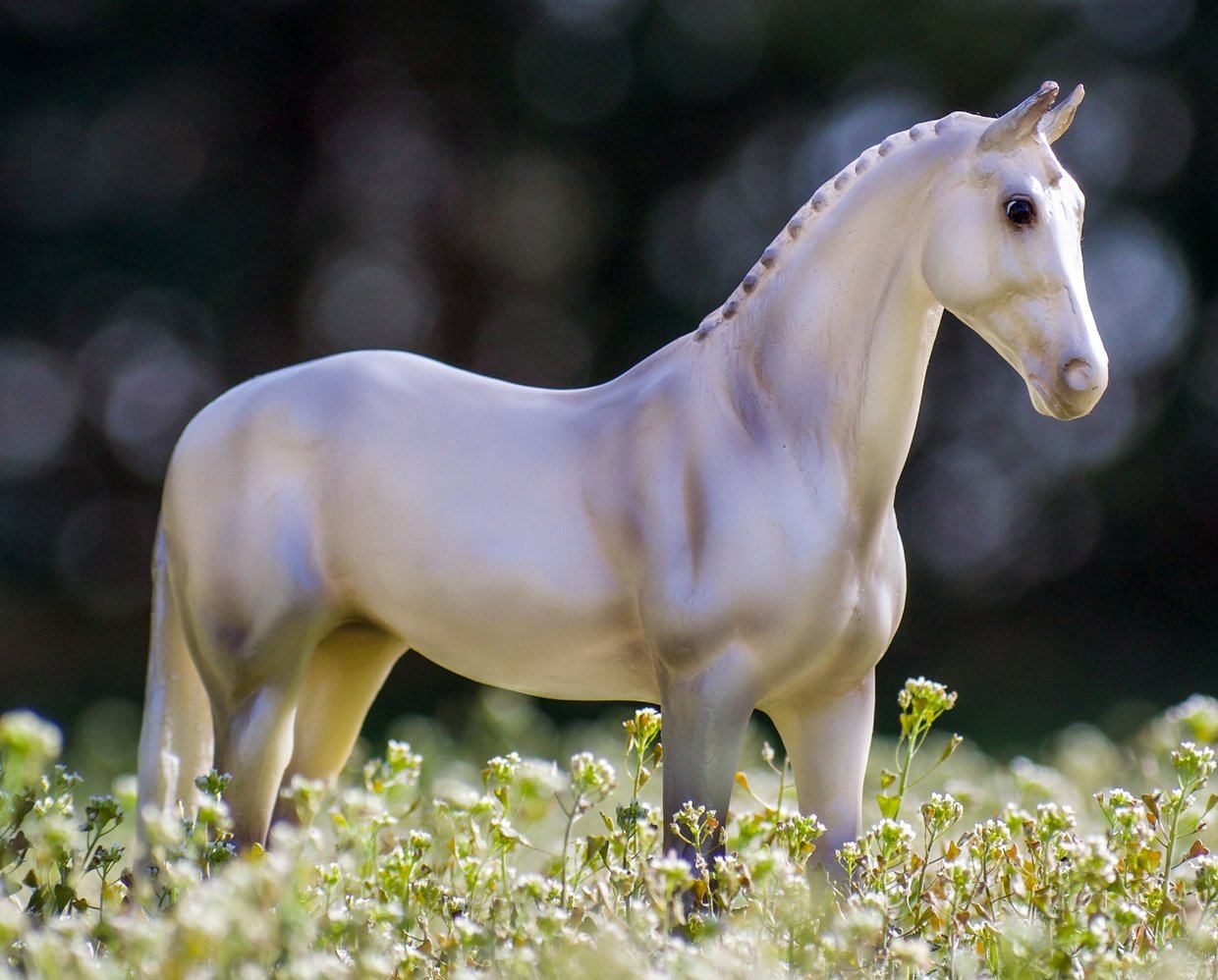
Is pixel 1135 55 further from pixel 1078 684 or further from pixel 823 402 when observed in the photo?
pixel 823 402

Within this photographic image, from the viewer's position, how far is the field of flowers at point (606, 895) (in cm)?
141

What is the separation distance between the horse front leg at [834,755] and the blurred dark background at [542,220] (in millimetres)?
4695

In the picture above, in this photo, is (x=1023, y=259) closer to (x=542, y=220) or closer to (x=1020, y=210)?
(x=1020, y=210)

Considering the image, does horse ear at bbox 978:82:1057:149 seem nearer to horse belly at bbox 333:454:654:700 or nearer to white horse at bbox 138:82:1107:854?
white horse at bbox 138:82:1107:854

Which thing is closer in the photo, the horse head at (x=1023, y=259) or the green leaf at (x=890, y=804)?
the horse head at (x=1023, y=259)

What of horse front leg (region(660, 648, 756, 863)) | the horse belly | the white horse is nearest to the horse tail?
the white horse

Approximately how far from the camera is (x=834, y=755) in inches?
84.0

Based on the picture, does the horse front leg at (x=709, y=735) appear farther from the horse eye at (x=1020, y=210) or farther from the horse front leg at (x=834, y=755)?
the horse eye at (x=1020, y=210)

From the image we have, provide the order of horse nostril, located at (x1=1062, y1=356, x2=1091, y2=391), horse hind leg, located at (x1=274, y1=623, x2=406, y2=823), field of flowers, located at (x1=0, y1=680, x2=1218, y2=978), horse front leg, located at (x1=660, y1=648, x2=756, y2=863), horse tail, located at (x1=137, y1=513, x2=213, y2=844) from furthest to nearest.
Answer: horse hind leg, located at (x1=274, y1=623, x2=406, y2=823) → horse tail, located at (x1=137, y1=513, x2=213, y2=844) → horse front leg, located at (x1=660, y1=648, x2=756, y2=863) → horse nostril, located at (x1=1062, y1=356, x2=1091, y2=391) → field of flowers, located at (x1=0, y1=680, x2=1218, y2=978)

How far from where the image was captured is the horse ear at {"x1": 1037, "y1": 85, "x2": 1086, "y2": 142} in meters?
2.00

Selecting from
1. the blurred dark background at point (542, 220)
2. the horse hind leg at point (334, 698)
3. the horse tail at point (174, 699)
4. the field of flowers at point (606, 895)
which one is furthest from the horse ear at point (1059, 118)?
the blurred dark background at point (542, 220)

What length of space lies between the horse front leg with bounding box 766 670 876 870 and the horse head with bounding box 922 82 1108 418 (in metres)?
0.56

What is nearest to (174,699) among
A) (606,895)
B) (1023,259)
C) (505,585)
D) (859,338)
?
(505,585)

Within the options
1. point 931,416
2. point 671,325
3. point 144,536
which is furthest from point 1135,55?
point 144,536
